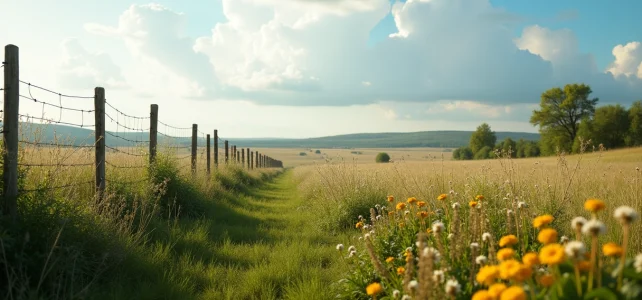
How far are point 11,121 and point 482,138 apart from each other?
3263 inches

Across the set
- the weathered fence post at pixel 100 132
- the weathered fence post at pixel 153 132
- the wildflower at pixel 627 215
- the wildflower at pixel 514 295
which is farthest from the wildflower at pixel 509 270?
the weathered fence post at pixel 153 132

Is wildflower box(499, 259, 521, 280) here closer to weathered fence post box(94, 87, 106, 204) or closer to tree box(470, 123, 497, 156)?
weathered fence post box(94, 87, 106, 204)

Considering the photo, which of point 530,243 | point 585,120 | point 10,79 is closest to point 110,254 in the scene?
point 10,79

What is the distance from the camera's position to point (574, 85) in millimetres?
53344

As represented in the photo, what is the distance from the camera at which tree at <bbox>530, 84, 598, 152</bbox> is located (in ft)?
174

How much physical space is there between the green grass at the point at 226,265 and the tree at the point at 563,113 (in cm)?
5219

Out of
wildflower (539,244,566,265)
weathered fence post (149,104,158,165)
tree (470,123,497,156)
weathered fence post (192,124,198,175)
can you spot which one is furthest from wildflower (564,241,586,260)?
tree (470,123,497,156)

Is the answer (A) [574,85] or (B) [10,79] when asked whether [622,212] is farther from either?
(A) [574,85]

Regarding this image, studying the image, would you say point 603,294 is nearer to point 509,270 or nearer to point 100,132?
point 509,270

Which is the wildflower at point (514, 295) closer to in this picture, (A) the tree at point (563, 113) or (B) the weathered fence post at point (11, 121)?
(B) the weathered fence post at point (11, 121)

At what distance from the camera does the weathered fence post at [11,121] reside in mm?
4580

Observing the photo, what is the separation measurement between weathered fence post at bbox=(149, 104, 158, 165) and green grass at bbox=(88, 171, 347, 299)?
157 centimetres

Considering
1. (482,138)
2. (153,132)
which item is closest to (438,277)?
(153,132)

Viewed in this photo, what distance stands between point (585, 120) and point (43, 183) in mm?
57160
